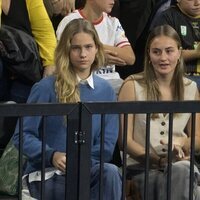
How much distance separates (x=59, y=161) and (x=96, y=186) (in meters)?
0.28

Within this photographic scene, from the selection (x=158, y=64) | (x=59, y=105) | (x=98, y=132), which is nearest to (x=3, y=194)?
(x=98, y=132)

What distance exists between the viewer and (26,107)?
456 centimetres

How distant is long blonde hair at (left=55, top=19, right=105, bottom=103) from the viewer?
18.1ft

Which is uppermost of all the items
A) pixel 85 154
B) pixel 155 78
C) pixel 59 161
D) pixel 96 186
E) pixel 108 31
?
pixel 108 31

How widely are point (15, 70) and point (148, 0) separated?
6.09 feet

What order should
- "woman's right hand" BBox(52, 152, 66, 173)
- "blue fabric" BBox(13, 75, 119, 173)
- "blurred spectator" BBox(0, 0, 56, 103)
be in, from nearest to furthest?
"woman's right hand" BBox(52, 152, 66, 173) → "blue fabric" BBox(13, 75, 119, 173) → "blurred spectator" BBox(0, 0, 56, 103)

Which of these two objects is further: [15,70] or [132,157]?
[15,70]

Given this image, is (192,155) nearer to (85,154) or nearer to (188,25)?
(85,154)

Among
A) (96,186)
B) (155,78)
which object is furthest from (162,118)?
(96,186)

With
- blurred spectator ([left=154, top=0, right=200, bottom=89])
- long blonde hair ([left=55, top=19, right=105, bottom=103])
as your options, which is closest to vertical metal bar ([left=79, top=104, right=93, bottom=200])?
long blonde hair ([left=55, top=19, right=105, bottom=103])

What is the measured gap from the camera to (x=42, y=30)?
6.60m

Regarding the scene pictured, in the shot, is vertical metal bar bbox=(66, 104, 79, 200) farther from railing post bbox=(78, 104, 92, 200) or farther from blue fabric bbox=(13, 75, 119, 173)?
blue fabric bbox=(13, 75, 119, 173)

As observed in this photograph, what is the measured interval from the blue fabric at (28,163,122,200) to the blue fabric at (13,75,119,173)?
94 millimetres

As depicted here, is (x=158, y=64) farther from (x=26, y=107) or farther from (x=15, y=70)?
(x=26, y=107)
